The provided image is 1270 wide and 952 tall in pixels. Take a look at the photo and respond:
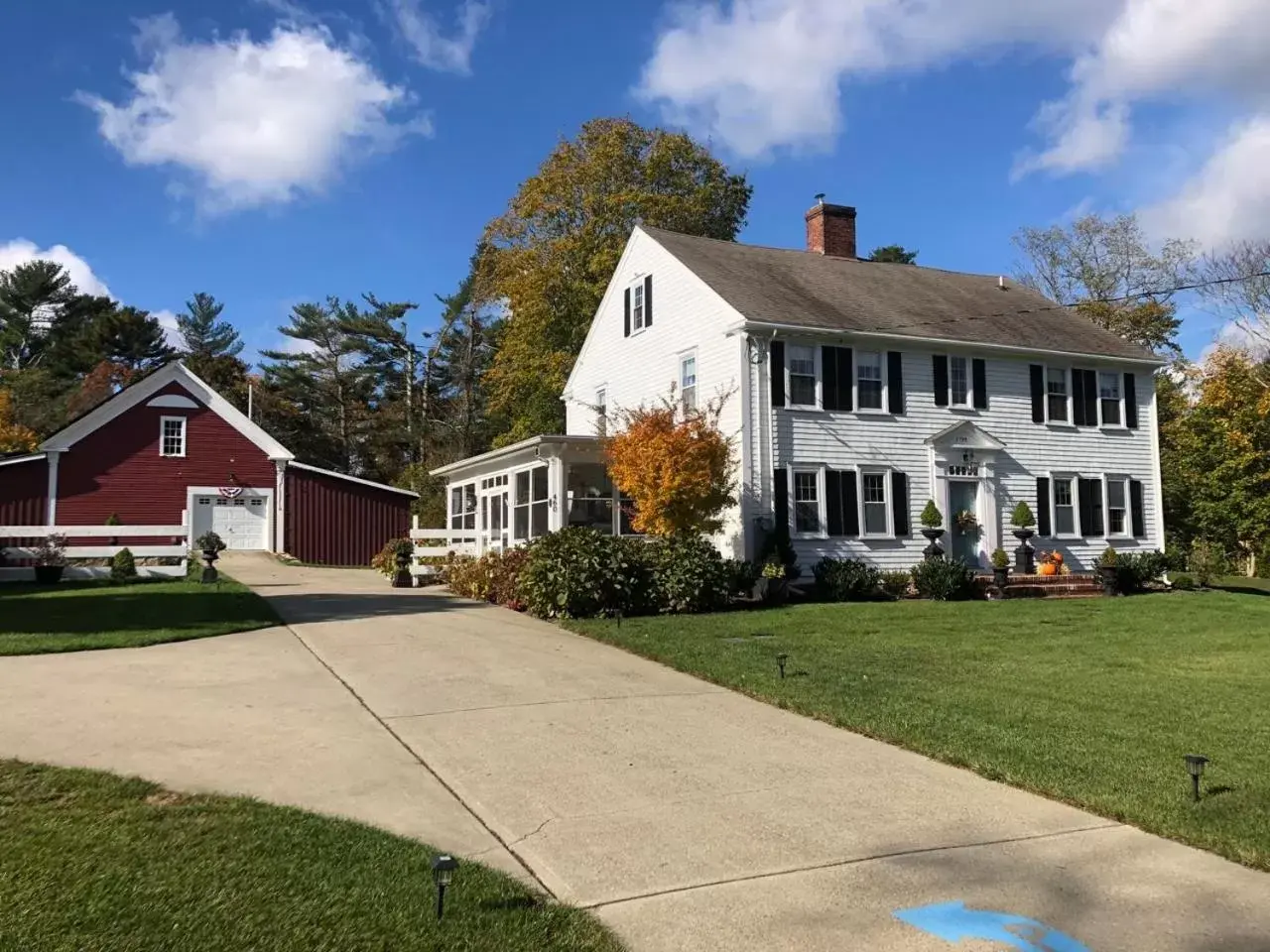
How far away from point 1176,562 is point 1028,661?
1291 centimetres

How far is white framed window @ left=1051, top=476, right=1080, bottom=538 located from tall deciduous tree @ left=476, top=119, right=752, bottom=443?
1556 cm

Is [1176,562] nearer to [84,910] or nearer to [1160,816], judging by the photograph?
[1160,816]

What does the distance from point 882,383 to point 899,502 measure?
255 cm

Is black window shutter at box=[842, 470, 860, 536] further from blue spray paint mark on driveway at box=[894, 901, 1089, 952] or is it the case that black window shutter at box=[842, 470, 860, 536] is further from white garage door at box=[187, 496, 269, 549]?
white garage door at box=[187, 496, 269, 549]

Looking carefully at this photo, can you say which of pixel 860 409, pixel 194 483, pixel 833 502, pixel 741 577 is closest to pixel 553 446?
pixel 741 577

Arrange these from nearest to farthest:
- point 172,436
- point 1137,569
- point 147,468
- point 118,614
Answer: point 118,614, point 1137,569, point 147,468, point 172,436

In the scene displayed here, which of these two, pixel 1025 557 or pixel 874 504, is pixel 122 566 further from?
pixel 1025 557

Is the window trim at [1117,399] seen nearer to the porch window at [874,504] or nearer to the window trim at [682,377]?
the porch window at [874,504]

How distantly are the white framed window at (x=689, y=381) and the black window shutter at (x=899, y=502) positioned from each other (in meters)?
4.47

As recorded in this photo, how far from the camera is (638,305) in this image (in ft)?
75.0

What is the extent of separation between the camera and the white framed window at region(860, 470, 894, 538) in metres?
19.5

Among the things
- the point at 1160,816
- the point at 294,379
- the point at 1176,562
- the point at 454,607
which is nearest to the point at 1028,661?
the point at 1160,816

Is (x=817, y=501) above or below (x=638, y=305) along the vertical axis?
below

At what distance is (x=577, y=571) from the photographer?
1389 centimetres
